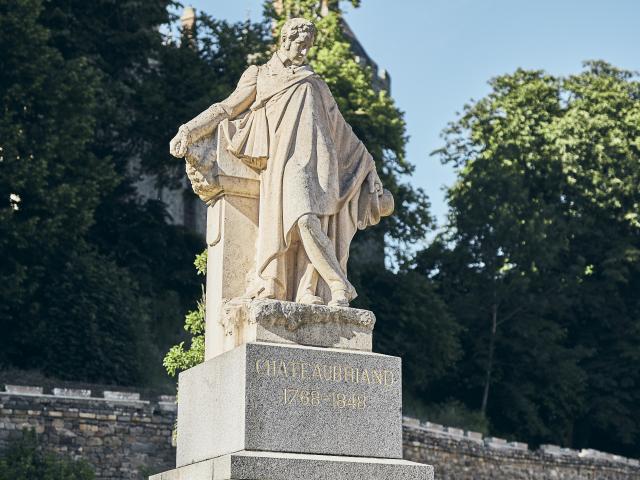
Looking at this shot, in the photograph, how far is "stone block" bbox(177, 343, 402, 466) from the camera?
35.6 feet

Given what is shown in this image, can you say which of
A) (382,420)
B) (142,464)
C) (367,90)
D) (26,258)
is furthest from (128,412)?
(382,420)

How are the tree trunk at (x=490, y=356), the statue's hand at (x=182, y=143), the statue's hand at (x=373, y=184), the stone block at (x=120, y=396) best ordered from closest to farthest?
the statue's hand at (x=182, y=143)
the statue's hand at (x=373, y=184)
the stone block at (x=120, y=396)
the tree trunk at (x=490, y=356)

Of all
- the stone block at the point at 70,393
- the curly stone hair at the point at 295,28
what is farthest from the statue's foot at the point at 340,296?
the stone block at the point at 70,393

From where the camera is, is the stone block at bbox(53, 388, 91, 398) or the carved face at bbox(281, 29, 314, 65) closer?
the carved face at bbox(281, 29, 314, 65)

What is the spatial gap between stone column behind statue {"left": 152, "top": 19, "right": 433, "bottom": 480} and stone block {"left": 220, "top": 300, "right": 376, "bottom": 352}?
0.03 ft

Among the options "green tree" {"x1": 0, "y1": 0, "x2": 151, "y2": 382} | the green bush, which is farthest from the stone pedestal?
"green tree" {"x1": 0, "y1": 0, "x2": 151, "y2": 382}

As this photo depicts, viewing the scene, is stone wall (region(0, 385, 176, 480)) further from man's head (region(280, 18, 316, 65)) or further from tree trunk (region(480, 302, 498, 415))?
man's head (region(280, 18, 316, 65))

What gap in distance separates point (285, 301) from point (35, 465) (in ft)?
52.3

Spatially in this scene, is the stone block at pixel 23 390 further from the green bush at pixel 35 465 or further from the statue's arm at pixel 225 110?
the statue's arm at pixel 225 110

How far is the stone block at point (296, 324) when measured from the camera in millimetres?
11195

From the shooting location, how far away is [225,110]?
12.1 m

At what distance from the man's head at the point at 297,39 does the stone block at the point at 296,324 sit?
7.05 ft

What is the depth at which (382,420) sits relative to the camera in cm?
1130

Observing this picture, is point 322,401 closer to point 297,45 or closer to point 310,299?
point 310,299
